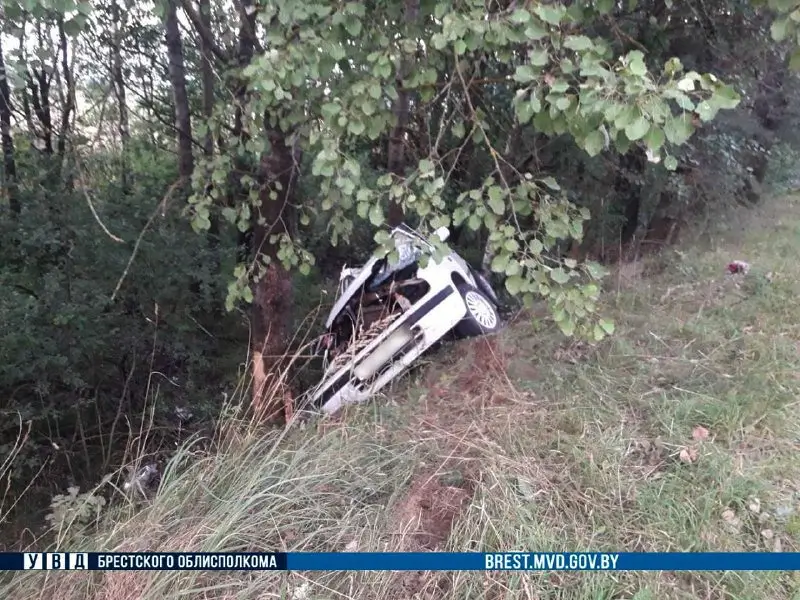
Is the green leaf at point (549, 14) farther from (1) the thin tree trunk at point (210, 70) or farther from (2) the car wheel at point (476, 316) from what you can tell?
(2) the car wheel at point (476, 316)

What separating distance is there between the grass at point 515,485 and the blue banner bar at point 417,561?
0.21 ft

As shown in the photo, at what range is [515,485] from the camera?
2744 mm

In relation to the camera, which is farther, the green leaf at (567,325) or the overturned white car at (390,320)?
the overturned white car at (390,320)

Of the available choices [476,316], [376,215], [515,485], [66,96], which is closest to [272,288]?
[476,316]

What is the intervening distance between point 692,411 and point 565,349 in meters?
1.28

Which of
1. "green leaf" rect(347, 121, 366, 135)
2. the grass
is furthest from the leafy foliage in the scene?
the grass

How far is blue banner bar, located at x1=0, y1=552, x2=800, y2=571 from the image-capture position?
2123mm

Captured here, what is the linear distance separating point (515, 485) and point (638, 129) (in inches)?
65.7

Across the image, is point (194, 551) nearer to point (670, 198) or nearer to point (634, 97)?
point (634, 97)

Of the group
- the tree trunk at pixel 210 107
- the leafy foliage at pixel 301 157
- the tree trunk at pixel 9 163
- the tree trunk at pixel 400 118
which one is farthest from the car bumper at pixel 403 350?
the tree trunk at pixel 9 163

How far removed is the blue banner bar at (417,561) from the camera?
2.12 meters

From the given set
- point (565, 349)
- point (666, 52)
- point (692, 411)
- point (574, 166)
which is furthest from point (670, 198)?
point (692, 411)

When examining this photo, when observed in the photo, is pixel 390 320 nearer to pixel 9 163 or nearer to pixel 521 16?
pixel 521 16

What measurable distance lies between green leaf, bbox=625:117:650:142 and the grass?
1609 mm
